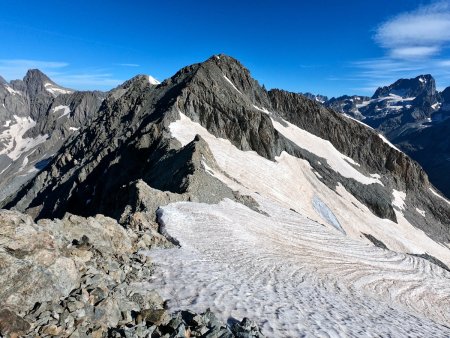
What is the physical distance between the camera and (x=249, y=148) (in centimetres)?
6328

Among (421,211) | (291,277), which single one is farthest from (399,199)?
(291,277)

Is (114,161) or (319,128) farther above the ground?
(319,128)

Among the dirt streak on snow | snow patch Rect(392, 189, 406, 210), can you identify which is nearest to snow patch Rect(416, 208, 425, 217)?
snow patch Rect(392, 189, 406, 210)

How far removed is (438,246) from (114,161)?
61742 millimetres

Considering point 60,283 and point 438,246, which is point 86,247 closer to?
Result: point 60,283

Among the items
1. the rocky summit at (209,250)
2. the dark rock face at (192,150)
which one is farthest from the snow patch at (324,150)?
the rocky summit at (209,250)

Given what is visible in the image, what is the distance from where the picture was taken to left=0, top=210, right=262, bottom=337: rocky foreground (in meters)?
9.41

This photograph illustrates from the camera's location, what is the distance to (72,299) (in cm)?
1030

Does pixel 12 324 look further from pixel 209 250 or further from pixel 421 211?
pixel 421 211

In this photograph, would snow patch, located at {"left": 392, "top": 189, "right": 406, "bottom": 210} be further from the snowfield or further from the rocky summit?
the snowfield

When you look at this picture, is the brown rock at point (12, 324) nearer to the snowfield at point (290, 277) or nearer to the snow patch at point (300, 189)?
the snowfield at point (290, 277)

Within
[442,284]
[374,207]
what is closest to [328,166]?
[374,207]

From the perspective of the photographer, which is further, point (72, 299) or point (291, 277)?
point (291, 277)

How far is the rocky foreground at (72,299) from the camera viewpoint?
371 inches
